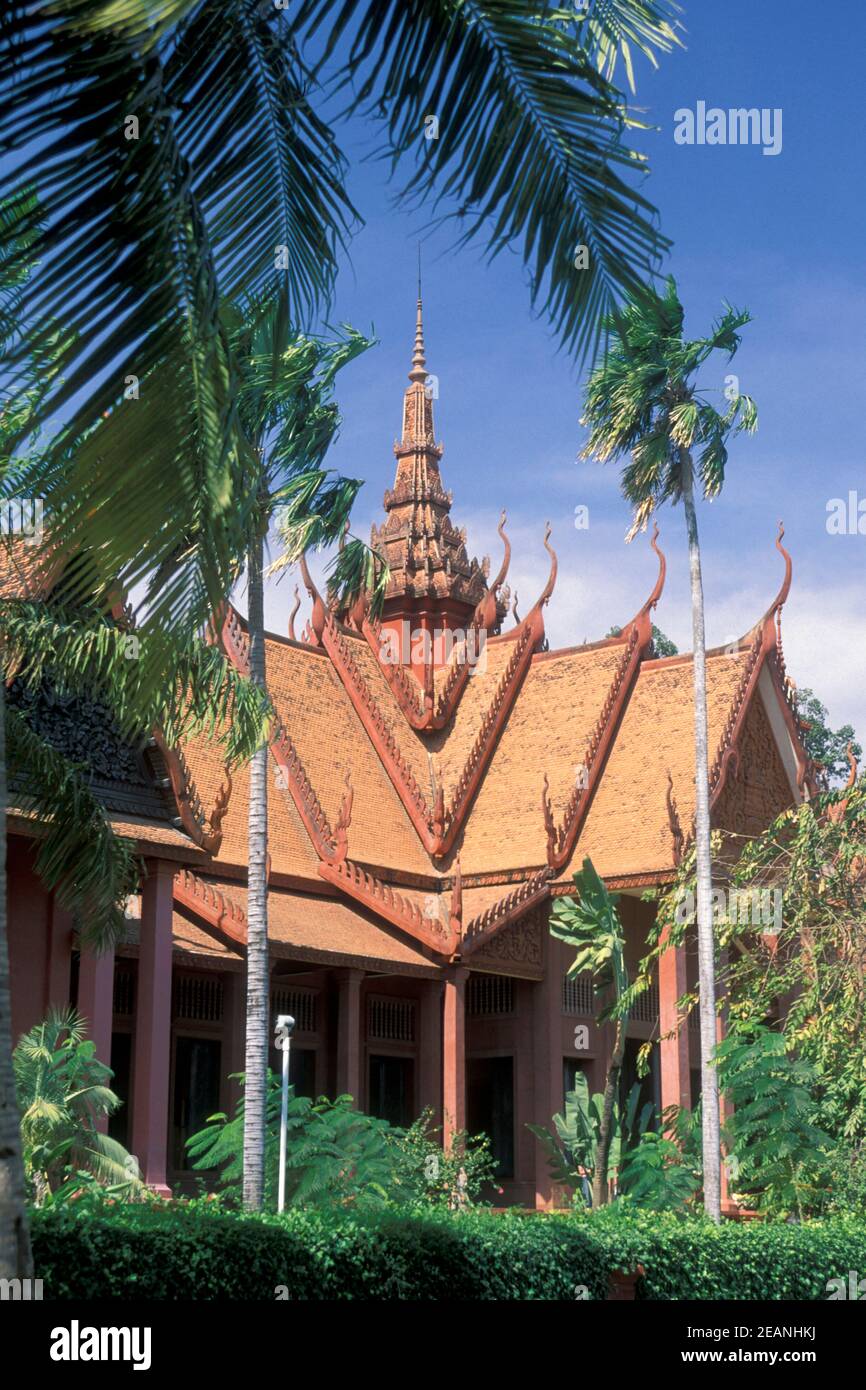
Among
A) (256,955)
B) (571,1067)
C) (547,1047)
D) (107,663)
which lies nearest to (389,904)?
(547,1047)

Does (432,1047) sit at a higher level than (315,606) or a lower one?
lower

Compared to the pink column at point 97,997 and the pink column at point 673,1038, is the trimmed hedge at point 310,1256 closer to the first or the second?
the pink column at point 97,997

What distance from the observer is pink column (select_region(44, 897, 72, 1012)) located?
15703 millimetres

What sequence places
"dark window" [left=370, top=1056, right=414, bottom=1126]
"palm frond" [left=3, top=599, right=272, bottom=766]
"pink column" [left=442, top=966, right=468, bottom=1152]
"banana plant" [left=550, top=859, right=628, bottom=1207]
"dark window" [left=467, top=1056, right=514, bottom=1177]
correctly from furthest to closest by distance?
1. "dark window" [left=467, top=1056, right=514, bottom=1177]
2. "dark window" [left=370, top=1056, right=414, bottom=1126]
3. "pink column" [left=442, top=966, right=468, bottom=1152]
4. "banana plant" [left=550, top=859, right=628, bottom=1207]
5. "palm frond" [left=3, top=599, right=272, bottom=766]

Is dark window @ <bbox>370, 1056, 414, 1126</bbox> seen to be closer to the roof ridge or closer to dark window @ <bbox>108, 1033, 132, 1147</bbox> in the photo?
the roof ridge

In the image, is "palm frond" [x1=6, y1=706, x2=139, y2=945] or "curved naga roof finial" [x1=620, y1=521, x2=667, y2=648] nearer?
"palm frond" [x1=6, y1=706, x2=139, y2=945]

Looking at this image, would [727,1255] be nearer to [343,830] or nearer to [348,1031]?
[348,1031]

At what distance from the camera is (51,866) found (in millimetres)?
11156

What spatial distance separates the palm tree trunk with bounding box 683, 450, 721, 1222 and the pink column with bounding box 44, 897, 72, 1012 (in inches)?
275

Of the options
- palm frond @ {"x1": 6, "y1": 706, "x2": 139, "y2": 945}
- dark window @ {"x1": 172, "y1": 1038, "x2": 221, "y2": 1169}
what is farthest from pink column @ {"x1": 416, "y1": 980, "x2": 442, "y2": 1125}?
palm frond @ {"x1": 6, "y1": 706, "x2": 139, "y2": 945}

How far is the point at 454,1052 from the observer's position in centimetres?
2266

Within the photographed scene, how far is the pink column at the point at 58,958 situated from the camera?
→ 618 inches

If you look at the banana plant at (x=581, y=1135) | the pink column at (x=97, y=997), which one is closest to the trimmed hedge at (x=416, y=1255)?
the pink column at (x=97, y=997)

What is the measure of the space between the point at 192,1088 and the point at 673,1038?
6.71 metres
